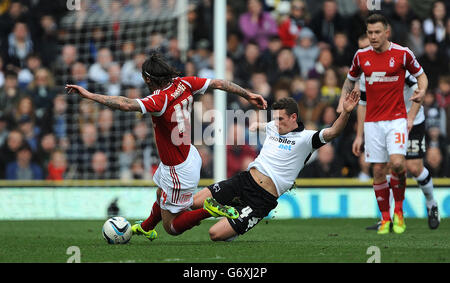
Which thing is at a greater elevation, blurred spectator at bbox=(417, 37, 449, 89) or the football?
blurred spectator at bbox=(417, 37, 449, 89)

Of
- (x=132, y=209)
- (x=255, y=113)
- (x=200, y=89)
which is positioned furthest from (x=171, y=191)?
(x=255, y=113)

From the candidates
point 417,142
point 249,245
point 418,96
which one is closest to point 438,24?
point 417,142

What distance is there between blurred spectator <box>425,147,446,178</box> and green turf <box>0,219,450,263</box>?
223 centimetres

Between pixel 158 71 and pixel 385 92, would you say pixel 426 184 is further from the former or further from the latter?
pixel 158 71

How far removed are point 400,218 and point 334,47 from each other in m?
5.72

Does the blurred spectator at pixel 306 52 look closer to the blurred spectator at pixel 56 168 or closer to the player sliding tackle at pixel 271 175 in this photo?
the blurred spectator at pixel 56 168

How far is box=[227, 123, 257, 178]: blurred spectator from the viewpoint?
13109mm

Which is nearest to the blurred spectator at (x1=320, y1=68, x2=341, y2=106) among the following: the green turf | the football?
the green turf

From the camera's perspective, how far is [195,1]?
1541 centimetres

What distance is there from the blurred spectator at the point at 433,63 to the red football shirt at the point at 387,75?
4962mm

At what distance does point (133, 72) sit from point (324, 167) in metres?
3.90

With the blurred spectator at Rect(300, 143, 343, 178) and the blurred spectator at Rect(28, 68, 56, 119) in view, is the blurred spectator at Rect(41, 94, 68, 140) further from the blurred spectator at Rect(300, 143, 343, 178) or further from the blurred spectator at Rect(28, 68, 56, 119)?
the blurred spectator at Rect(300, 143, 343, 178)

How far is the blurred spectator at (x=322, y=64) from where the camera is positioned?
1416cm

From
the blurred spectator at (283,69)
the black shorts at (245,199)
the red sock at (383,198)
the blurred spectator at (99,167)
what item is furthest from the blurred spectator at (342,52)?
the black shorts at (245,199)
